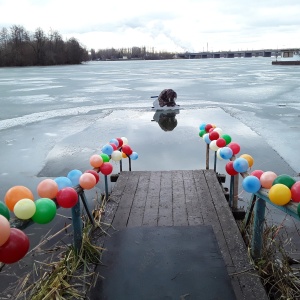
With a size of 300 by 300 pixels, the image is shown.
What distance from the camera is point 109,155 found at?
5.31 meters

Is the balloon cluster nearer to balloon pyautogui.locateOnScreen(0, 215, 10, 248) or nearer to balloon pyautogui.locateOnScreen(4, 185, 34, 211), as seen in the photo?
balloon pyautogui.locateOnScreen(4, 185, 34, 211)

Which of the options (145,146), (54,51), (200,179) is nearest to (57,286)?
(200,179)

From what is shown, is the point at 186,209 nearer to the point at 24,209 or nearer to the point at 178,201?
the point at 178,201

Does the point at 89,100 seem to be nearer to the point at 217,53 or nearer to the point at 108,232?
the point at 108,232

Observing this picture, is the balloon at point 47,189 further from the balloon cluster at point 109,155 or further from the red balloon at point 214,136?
the red balloon at point 214,136

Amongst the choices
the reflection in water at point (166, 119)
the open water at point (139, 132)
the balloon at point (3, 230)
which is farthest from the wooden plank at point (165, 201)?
the reflection in water at point (166, 119)

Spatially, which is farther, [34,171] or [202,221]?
[34,171]

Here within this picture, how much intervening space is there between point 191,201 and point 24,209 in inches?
103

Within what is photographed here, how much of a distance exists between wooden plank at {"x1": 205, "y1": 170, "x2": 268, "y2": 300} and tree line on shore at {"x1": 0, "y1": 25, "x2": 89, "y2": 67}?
7454cm

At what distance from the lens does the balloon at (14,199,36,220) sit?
8.14ft

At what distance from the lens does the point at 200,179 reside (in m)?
5.48

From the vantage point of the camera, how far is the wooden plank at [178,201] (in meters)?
4.09

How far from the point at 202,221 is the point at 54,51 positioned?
275 ft

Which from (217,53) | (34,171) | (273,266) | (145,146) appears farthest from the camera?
(217,53)
